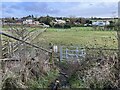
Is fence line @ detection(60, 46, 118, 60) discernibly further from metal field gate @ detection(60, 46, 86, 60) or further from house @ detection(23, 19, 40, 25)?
house @ detection(23, 19, 40, 25)

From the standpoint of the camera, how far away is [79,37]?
3.16m

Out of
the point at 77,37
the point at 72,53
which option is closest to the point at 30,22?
the point at 77,37

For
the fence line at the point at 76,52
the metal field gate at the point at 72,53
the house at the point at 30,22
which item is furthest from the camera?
the metal field gate at the point at 72,53

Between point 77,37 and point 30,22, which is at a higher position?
point 30,22

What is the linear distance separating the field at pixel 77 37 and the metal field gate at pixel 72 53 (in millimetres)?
76

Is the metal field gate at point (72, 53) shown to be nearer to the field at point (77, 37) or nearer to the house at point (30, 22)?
the field at point (77, 37)

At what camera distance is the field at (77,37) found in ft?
9.97

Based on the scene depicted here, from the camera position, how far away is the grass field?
3.03 metres

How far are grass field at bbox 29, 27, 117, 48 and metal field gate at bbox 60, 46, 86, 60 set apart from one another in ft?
0.27

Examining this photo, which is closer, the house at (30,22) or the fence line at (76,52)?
the house at (30,22)

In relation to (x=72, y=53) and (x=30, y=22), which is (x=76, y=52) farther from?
(x=30, y=22)

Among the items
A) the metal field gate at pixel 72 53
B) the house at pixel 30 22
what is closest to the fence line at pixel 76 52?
the metal field gate at pixel 72 53

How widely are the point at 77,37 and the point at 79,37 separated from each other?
3cm

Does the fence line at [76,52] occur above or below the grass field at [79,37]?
below
